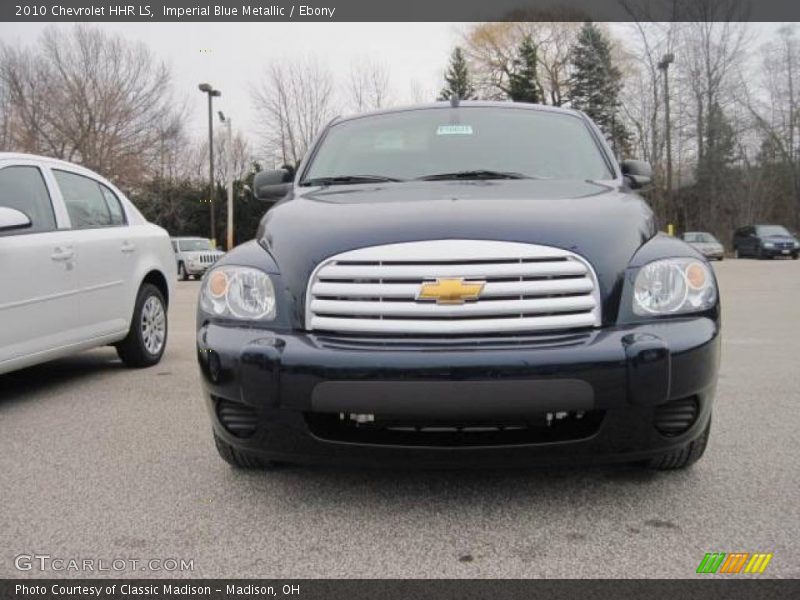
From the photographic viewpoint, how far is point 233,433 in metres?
2.75

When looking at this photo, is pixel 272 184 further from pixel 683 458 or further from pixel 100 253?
pixel 683 458

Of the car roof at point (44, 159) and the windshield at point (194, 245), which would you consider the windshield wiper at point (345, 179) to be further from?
the windshield at point (194, 245)

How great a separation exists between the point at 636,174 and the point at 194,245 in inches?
920

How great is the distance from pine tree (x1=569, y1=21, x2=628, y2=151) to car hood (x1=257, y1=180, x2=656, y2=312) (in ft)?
141

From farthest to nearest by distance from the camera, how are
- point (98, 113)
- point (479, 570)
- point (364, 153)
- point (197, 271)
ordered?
1. point (98, 113)
2. point (197, 271)
3. point (364, 153)
4. point (479, 570)

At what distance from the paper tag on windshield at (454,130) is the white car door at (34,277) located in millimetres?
2549

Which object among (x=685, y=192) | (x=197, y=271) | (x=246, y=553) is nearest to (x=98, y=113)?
(x=197, y=271)

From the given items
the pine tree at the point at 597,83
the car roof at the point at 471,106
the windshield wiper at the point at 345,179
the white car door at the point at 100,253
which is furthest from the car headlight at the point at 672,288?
the pine tree at the point at 597,83

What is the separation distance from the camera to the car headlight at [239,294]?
2.71 m

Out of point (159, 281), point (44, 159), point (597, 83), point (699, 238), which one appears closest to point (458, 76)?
point (597, 83)

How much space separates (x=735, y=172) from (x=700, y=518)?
45.3 meters

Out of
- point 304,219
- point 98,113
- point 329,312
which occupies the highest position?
point 98,113

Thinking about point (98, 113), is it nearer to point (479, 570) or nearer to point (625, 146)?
point (625, 146)
